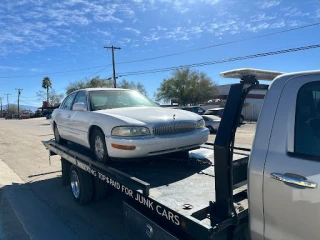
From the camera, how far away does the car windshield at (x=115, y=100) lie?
4.83 meters

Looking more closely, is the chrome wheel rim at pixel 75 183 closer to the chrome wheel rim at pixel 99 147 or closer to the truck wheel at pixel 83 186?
the truck wheel at pixel 83 186

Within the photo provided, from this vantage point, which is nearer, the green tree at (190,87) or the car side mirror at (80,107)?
the car side mirror at (80,107)

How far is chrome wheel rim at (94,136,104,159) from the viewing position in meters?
4.16

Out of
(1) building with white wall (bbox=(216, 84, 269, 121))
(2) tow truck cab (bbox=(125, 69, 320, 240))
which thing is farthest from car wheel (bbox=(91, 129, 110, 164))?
(2) tow truck cab (bbox=(125, 69, 320, 240))

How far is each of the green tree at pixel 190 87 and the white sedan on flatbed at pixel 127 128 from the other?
37.8 meters

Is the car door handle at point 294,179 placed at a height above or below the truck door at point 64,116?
below

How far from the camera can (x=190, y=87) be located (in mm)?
42312

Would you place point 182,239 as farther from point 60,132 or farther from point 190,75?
point 190,75

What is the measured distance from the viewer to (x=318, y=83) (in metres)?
1.83

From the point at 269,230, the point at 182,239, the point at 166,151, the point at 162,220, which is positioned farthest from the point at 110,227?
the point at 269,230

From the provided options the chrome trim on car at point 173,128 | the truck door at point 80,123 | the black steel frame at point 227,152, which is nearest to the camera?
the black steel frame at point 227,152

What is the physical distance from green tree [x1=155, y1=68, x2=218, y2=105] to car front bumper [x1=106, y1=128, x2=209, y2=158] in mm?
38851

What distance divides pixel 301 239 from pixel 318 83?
104 centimetres

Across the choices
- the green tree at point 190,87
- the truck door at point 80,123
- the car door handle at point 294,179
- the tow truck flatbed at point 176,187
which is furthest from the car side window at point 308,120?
the green tree at point 190,87
